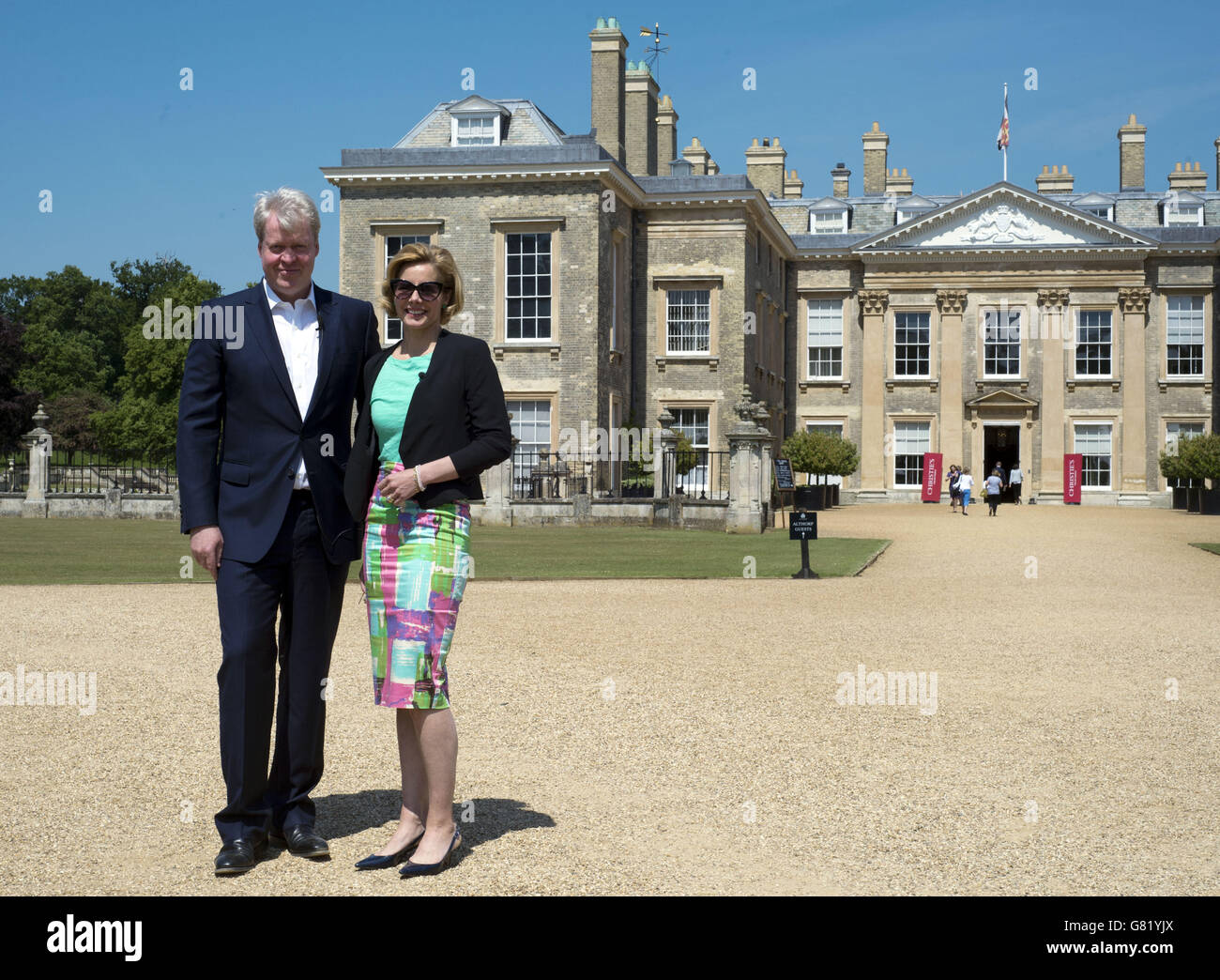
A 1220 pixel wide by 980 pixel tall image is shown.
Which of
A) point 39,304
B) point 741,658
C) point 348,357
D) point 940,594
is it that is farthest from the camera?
point 39,304

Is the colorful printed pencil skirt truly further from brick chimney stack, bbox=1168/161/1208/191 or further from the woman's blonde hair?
brick chimney stack, bbox=1168/161/1208/191

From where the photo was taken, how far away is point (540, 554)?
19.5 m

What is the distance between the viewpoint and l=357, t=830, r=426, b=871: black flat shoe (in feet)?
14.7

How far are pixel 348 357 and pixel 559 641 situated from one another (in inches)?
225

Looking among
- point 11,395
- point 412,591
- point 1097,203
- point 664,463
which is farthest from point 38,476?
point 1097,203

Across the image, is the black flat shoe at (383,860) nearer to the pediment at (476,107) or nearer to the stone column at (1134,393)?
the pediment at (476,107)

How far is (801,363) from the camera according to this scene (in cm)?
4759

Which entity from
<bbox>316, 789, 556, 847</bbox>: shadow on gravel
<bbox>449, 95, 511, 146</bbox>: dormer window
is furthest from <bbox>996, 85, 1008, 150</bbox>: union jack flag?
<bbox>316, 789, 556, 847</bbox>: shadow on gravel

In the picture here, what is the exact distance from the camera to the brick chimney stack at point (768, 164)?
162 feet

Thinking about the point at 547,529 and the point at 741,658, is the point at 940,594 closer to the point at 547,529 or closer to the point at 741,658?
the point at 741,658

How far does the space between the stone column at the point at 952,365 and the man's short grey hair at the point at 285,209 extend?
4344 cm

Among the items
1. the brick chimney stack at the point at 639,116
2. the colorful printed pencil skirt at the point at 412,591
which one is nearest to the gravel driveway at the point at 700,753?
the colorful printed pencil skirt at the point at 412,591

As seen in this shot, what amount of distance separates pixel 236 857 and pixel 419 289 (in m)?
Result: 2.05
